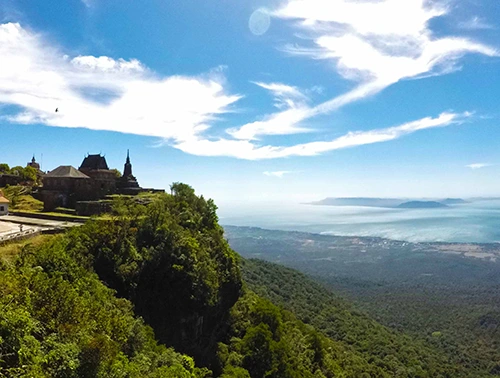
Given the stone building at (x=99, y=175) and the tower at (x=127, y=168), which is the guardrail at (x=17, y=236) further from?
the tower at (x=127, y=168)

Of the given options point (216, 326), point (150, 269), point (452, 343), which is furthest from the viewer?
point (452, 343)

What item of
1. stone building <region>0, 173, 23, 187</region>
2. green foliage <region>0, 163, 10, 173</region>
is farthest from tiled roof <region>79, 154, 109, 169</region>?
green foliage <region>0, 163, 10, 173</region>

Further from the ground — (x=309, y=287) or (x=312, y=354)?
(x=312, y=354)

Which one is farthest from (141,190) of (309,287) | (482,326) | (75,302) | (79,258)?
(482,326)

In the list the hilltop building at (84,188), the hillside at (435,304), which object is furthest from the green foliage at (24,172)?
the hillside at (435,304)

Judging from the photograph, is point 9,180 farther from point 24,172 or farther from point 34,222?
point 34,222

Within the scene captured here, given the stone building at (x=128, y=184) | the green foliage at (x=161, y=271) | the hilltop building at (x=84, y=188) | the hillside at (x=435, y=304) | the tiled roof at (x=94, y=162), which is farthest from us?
the hillside at (x=435, y=304)

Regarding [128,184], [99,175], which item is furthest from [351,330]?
[99,175]

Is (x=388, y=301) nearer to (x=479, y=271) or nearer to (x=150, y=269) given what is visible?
(x=479, y=271)
